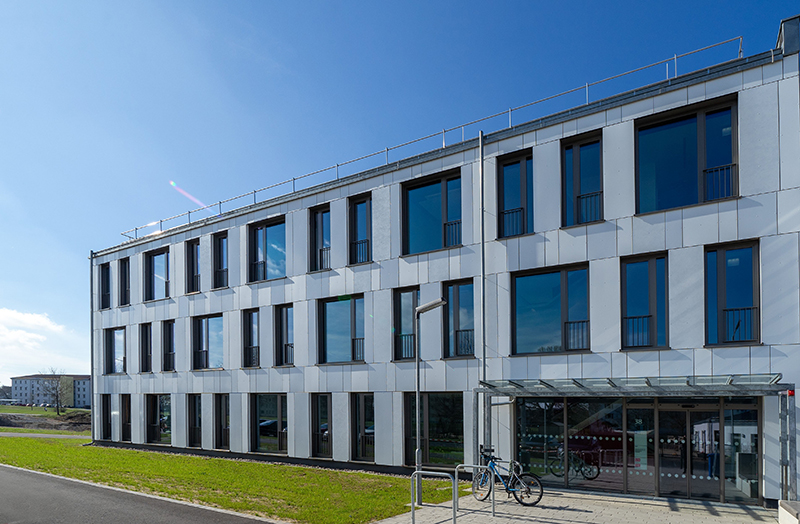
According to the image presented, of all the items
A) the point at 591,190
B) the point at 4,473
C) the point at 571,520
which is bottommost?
the point at 4,473

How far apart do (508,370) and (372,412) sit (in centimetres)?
513

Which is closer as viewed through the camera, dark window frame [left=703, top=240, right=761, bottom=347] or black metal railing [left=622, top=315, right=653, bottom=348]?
dark window frame [left=703, top=240, right=761, bottom=347]

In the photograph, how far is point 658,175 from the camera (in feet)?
46.4

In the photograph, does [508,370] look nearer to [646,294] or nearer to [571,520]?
[646,294]

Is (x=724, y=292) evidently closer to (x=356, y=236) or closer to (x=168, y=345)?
(x=356, y=236)

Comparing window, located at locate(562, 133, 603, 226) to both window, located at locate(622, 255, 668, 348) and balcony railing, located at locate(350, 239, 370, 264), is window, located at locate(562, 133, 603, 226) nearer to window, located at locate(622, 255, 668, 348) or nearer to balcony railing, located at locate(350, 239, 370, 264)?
window, located at locate(622, 255, 668, 348)

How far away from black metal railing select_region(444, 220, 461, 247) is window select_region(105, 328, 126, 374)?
18.3 m

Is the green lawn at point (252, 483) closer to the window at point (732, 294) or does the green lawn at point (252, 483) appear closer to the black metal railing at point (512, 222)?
the black metal railing at point (512, 222)

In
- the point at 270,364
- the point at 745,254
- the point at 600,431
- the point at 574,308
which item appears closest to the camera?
the point at 745,254

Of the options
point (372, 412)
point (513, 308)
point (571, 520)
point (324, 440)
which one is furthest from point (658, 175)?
point (324, 440)

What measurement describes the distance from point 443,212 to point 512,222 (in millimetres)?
2296

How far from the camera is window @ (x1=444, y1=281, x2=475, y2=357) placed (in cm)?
1677

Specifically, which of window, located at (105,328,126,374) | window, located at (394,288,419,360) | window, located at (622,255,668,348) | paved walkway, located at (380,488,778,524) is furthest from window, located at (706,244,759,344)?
window, located at (105,328,126,374)

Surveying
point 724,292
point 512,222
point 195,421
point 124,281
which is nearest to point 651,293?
point 724,292
